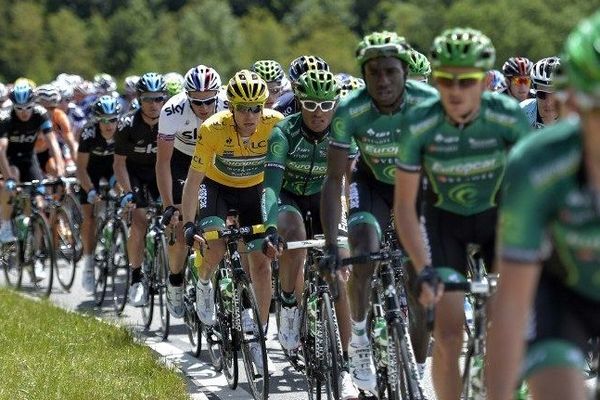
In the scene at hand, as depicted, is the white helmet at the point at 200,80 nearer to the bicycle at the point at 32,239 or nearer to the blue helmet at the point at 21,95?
the bicycle at the point at 32,239

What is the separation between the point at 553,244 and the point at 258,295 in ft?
16.0

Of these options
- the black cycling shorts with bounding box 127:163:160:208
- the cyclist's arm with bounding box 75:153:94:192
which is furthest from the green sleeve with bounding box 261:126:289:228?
the cyclist's arm with bounding box 75:153:94:192

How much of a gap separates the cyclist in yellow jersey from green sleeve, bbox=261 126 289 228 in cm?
50

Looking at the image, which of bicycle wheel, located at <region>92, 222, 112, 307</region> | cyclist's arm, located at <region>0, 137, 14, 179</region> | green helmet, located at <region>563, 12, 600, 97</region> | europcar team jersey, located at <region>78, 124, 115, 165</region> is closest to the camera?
green helmet, located at <region>563, 12, 600, 97</region>

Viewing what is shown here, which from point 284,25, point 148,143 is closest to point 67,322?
point 148,143

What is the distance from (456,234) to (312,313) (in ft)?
6.25

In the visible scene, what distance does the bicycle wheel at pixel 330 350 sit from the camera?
23.9 feet

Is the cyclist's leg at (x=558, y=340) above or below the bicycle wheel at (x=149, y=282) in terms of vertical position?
below

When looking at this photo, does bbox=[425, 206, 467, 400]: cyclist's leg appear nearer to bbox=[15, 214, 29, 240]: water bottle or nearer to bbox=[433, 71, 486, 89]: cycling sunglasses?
bbox=[433, 71, 486, 89]: cycling sunglasses

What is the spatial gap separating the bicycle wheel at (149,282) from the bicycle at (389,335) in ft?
14.6

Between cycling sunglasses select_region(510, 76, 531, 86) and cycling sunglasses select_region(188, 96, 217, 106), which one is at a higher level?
cycling sunglasses select_region(510, 76, 531, 86)

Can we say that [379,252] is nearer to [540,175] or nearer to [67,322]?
[540,175]

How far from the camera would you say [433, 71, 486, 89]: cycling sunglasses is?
5484 mm

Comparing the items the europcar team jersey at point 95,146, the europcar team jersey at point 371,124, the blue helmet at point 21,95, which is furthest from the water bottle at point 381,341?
the blue helmet at point 21,95
